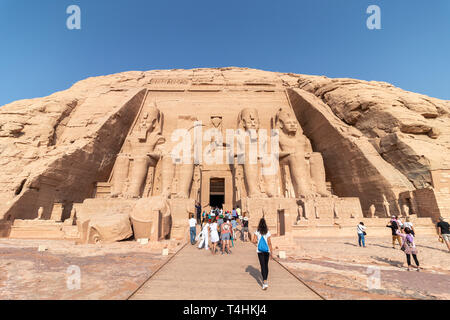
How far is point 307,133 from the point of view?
15.2 metres

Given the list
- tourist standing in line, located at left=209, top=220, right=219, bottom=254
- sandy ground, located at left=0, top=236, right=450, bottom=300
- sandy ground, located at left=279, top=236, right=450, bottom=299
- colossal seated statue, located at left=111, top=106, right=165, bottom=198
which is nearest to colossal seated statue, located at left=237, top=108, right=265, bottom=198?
colossal seated statue, located at left=111, top=106, right=165, bottom=198

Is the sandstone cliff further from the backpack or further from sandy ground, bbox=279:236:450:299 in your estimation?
the backpack

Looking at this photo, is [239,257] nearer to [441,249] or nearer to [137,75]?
[441,249]

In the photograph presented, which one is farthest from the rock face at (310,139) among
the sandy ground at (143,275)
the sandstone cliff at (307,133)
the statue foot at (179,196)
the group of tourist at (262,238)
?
the sandy ground at (143,275)

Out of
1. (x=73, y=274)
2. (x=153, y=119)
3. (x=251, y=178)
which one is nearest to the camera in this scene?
(x=73, y=274)

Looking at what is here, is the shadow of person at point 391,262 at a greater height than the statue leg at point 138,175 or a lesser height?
lesser

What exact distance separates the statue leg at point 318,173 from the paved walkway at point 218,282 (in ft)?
29.1

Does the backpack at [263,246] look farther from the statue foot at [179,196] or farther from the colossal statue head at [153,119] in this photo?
the colossal statue head at [153,119]

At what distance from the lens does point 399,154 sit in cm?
1074

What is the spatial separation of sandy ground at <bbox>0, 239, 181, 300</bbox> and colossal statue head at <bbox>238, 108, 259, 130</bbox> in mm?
9888

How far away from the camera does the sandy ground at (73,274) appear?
2621mm

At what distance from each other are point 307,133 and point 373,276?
1265cm

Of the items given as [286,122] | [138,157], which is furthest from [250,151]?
[138,157]

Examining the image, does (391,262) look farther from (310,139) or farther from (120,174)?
(120,174)
